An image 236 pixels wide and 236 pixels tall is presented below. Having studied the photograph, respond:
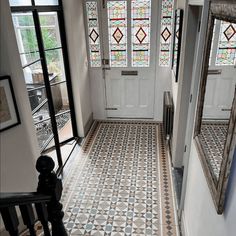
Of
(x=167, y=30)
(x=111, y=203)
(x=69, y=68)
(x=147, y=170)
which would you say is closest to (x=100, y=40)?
(x=69, y=68)

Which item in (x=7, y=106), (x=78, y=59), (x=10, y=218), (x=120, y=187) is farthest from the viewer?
(x=78, y=59)

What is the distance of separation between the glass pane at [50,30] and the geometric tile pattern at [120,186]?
63.3 inches

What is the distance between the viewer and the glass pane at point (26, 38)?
252 centimetres

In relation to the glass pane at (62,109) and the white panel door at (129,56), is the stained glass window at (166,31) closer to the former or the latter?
the white panel door at (129,56)

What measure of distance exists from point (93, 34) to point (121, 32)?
469 mm

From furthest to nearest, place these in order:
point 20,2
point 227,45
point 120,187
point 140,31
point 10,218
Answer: point 140,31
point 120,187
point 20,2
point 227,45
point 10,218

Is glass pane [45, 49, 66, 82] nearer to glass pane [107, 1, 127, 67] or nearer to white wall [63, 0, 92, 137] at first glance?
white wall [63, 0, 92, 137]

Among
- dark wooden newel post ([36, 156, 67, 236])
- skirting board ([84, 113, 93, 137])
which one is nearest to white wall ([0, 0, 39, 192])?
dark wooden newel post ([36, 156, 67, 236])

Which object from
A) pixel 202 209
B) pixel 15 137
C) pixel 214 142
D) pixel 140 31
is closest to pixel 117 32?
pixel 140 31

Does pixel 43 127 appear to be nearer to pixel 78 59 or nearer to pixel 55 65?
pixel 55 65

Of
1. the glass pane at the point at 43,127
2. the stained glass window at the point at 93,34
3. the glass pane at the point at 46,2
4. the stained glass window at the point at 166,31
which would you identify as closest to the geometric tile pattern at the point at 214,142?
the glass pane at the point at 43,127

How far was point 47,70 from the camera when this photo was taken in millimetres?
2834

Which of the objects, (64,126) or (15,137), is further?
(64,126)

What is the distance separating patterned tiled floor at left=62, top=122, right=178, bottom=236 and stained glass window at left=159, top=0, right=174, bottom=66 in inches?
48.7
